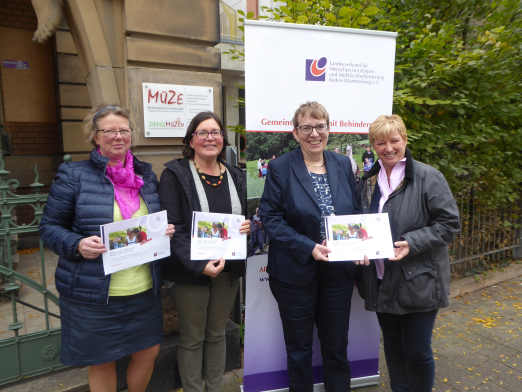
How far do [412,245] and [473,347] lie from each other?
7.90 ft

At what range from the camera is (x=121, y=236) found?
1.91 m

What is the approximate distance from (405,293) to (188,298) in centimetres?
134

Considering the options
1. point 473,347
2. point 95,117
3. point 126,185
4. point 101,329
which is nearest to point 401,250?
point 126,185

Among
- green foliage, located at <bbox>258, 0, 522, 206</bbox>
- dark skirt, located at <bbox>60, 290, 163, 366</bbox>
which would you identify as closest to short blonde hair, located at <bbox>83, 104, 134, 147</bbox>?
dark skirt, located at <bbox>60, 290, 163, 366</bbox>

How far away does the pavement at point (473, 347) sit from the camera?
9.36 ft

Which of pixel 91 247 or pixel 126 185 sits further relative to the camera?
pixel 126 185

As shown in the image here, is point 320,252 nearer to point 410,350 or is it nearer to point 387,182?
point 387,182

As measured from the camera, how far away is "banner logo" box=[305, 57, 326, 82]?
8.96ft

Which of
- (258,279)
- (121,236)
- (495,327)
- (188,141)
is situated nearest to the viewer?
(121,236)

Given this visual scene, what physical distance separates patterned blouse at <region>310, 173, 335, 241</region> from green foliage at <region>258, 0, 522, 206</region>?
1.80 meters

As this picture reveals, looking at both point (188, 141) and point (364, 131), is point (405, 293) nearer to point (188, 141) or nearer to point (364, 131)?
point (364, 131)

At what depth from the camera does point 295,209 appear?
229 centimetres

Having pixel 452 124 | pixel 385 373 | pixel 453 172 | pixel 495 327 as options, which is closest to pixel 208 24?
pixel 452 124

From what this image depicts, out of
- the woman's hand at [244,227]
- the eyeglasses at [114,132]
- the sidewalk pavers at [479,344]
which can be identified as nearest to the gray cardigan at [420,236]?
the woman's hand at [244,227]
